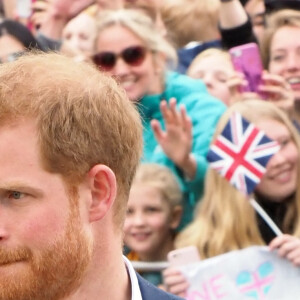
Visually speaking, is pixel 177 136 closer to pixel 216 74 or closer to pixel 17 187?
pixel 216 74

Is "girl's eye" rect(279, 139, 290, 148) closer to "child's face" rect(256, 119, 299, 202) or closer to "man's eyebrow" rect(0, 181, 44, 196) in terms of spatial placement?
"child's face" rect(256, 119, 299, 202)

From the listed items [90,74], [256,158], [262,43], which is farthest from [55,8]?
[90,74]

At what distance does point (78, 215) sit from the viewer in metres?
Result: 2.49

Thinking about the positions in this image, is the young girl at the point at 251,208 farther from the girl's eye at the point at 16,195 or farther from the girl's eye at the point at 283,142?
the girl's eye at the point at 16,195

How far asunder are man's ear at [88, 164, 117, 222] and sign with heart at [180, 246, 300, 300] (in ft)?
6.40

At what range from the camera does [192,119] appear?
17.4 ft

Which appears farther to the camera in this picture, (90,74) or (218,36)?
(218,36)

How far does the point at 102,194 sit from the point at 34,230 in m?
0.24

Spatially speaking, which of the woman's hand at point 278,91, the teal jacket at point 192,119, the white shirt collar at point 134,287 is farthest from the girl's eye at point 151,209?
the white shirt collar at point 134,287

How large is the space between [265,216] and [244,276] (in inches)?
13.5

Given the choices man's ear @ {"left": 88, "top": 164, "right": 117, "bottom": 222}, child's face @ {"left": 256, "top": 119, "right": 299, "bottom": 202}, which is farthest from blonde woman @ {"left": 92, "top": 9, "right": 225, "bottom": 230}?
man's ear @ {"left": 88, "top": 164, "right": 117, "bottom": 222}

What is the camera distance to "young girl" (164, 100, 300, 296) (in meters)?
4.60

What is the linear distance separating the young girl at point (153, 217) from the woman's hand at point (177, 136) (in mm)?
130

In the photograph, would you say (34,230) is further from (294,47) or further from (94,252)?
(294,47)
